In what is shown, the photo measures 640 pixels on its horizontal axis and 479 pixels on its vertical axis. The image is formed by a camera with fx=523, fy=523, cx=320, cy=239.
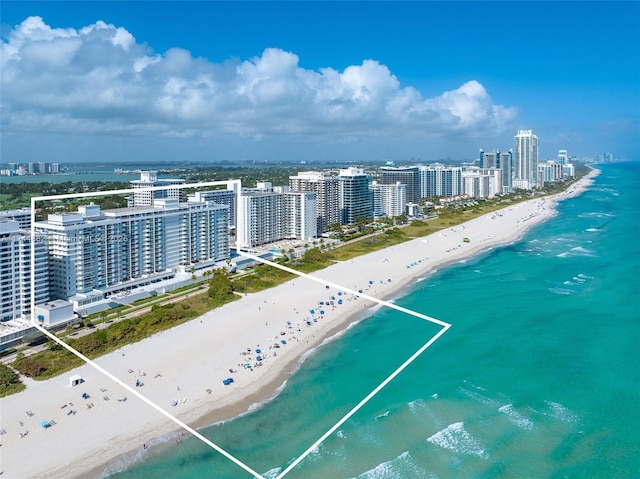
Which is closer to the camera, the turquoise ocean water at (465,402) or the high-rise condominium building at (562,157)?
the turquoise ocean water at (465,402)

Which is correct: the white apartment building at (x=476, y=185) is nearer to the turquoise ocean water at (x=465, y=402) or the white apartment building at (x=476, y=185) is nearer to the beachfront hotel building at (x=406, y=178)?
the beachfront hotel building at (x=406, y=178)

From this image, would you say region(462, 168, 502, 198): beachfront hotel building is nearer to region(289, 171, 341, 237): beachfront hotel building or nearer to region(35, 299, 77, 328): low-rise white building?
region(289, 171, 341, 237): beachfront hotel building

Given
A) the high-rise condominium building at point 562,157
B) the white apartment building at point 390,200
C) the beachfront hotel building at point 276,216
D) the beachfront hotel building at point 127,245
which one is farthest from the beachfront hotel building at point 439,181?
the high-rise condominium building at point 562,157

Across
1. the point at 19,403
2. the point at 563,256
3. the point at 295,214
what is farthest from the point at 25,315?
the point at 563,256

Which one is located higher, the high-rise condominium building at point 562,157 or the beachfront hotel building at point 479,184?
the high-rise condominium building at point 562,157

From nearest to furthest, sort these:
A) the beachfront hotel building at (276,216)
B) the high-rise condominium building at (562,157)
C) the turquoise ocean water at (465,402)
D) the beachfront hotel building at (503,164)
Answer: the turquoise ocean water at (465,402)
the beachfront hotel building at (276,216)
the beachfront hotel building at (503,164)
the high-rise condominium building at (562,157)

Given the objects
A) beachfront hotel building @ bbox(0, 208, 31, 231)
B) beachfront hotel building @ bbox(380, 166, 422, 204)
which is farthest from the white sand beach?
beachfront hotel building @ bbox(380, 166, 422, 204)

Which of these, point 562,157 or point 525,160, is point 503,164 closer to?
point 525,160
